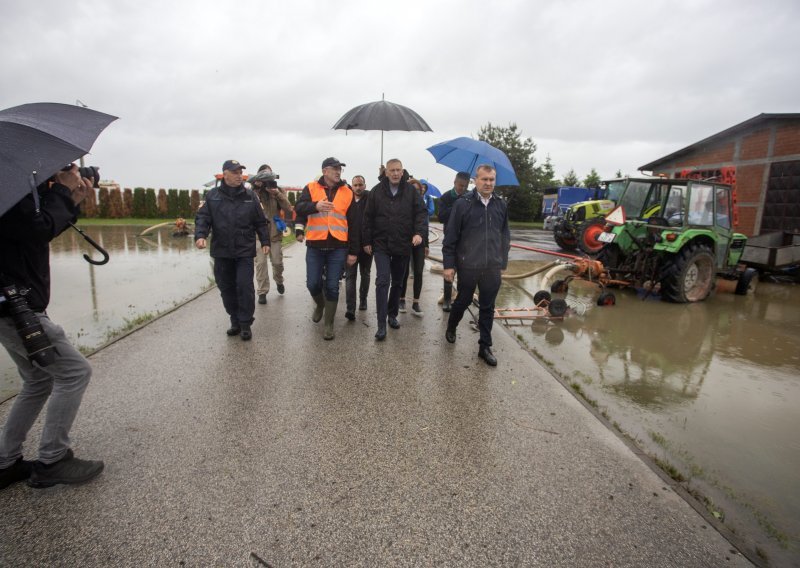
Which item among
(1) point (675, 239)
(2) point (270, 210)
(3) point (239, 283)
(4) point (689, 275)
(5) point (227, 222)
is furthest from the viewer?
(4) point (689, 275)

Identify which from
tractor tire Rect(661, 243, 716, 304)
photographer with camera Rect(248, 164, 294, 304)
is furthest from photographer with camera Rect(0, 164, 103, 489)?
tractor tire Rect(661, 243, 716, 304)

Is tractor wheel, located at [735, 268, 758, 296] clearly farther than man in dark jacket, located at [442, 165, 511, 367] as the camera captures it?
Yes

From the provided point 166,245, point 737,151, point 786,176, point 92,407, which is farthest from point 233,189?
point 737,151

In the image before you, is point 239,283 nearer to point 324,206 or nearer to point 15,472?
point 324,206

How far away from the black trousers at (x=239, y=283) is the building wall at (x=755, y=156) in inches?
593

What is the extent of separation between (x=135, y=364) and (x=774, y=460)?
521cm

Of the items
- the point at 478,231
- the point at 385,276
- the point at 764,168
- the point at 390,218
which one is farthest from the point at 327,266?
the point at 764,168

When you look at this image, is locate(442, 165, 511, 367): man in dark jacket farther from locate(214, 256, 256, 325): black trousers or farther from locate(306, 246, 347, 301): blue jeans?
locate(214, 256, 256, 325): black trousers

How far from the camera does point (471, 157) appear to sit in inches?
237

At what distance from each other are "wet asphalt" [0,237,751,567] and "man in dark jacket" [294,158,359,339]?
3.67 ft

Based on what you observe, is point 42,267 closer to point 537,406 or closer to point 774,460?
point 537,406

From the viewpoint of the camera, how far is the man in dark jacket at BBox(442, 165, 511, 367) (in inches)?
165

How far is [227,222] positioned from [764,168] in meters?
16.9

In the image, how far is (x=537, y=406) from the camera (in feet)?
11.2
